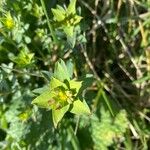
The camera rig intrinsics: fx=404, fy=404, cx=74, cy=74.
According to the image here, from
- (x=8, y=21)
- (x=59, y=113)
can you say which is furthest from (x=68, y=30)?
(x=59, y=113)

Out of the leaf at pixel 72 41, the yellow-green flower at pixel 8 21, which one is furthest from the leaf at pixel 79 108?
the yellow-green flower at pixel 8 21

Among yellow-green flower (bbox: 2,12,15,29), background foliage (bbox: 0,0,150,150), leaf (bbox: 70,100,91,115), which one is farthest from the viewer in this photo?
background foliage (bbox: 0,0,150,150)

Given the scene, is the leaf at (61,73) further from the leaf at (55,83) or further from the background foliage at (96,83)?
the background foliage at (96,83)

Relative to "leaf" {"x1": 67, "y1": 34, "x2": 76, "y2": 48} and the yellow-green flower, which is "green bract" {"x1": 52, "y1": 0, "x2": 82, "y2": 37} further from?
the yellow-green flower

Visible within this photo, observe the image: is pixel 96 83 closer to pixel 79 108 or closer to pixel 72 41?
pixel 72 41

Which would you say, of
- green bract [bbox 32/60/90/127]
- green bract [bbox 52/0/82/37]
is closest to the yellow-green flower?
green bract [bbox 52/0/82/37]

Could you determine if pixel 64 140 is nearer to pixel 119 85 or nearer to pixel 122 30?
pixel 119 85

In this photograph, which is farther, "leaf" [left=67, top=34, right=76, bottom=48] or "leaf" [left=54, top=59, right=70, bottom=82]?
"leaf" [left=67, top=34, right=76, bottom=48]
